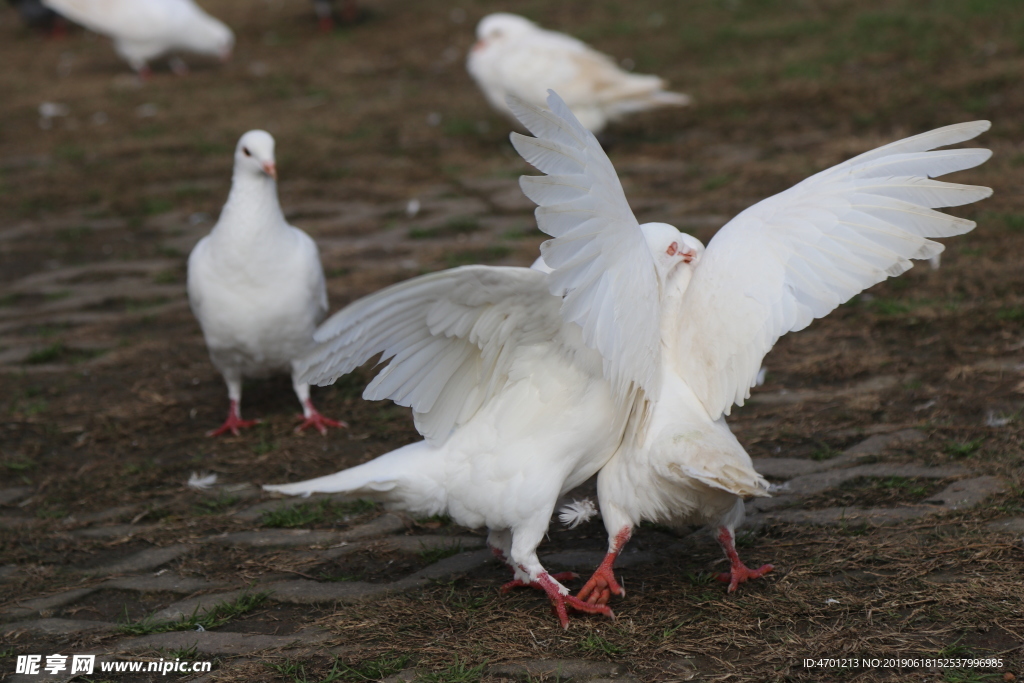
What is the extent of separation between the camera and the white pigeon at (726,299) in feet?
8.23

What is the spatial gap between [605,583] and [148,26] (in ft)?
33.1

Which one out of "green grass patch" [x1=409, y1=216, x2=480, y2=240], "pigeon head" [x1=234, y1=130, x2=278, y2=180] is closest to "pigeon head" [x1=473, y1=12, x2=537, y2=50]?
"green grass patch" [x1=409, y1=216, x2=480, y2=240]

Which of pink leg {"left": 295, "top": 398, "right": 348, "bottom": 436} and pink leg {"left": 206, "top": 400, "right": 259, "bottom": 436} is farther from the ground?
pink leg {"left": 295, "top": 398, "right": 348, "bottom": 436}

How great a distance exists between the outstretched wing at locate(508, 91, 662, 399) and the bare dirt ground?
90 centimetres

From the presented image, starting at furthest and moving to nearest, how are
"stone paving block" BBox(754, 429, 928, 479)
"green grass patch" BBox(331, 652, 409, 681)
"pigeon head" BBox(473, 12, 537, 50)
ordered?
"pigeon head" BBox(473, 12, 537, 50) < "stone paving block" BBox(754, 429, 928, 479) < "green grass patch" BBox(331, 652, 409, 681)

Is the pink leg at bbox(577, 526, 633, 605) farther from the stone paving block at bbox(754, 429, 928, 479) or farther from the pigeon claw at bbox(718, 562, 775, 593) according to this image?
the stone paving block at bbox(754, 429, 928, 479)

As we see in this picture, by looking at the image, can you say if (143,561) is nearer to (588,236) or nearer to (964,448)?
(588,236)

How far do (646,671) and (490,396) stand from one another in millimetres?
916

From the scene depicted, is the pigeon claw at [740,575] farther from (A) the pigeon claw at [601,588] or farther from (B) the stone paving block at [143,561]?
(B) the stone paving block at [143,561]

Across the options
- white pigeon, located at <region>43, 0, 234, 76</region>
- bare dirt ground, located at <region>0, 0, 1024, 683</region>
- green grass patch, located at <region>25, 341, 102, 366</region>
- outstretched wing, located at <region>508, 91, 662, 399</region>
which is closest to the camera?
outstretched wing, located at <region>508, 91, 662, 399</region>

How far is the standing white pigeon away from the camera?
410 cm

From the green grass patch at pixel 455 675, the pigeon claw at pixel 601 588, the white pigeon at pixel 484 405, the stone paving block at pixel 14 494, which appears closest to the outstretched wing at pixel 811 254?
the white pigeon at pixel 484 405

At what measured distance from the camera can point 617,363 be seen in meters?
2.56

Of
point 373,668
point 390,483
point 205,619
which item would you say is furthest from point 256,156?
point 373,668
